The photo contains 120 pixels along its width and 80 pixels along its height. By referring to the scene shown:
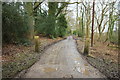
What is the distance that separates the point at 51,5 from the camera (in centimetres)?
1720

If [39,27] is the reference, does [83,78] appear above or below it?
below

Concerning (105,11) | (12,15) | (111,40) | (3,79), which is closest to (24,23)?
(12,15)

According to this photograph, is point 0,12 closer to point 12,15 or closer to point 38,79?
point 12,15

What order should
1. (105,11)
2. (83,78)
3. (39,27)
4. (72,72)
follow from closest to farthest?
(83,78) < (72,72) < (39,27) < (105,11)

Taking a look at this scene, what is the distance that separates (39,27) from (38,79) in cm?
1210

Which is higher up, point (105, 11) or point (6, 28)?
point (105, 11)

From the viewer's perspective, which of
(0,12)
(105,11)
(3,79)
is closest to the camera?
(3,79)

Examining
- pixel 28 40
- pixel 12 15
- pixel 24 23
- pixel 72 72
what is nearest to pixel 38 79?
pixel 72 72

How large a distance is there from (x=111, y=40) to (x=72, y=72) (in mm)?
14917

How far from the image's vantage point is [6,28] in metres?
6.89

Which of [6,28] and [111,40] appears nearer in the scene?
[6,28]

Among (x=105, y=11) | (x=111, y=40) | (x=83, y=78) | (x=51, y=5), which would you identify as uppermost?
(x=51, y=5)

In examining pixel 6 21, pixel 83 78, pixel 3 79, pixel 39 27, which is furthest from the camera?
pixel 39 27

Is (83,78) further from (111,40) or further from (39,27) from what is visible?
(111,40)
